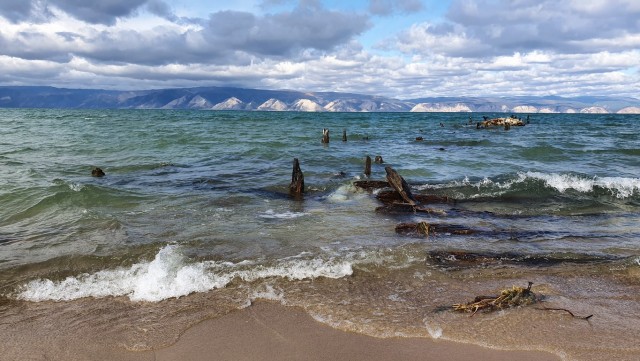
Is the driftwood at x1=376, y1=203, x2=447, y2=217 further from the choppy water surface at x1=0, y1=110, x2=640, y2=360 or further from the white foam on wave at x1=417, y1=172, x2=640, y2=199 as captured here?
the white foam on wave at x1=417, y1=172, x2=640, y2=199

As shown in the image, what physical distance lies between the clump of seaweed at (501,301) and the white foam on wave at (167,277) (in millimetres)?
2015

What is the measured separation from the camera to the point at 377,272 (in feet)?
23.5

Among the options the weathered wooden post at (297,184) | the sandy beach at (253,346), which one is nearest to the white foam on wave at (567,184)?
the weathered wooden post at (297,184)

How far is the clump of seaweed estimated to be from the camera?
5.69 metres

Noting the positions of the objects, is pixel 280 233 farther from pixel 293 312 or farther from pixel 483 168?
pixel 483 168

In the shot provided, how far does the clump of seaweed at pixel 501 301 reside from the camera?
5.69m

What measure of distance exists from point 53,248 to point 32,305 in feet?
8.77

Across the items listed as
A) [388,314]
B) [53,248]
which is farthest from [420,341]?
[53,248]

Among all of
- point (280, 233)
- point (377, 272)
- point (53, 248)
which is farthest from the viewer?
point (280, 233)

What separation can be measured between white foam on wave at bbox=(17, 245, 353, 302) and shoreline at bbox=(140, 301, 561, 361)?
50.6 inches

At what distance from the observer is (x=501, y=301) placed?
5793 millimetres

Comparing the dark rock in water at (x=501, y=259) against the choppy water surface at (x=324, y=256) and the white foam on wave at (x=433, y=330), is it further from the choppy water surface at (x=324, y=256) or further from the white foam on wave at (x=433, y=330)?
the white foam on wave at (x=433, y=330)

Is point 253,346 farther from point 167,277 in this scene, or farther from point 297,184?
point 297,184

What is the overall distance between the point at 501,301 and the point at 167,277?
491 cm
